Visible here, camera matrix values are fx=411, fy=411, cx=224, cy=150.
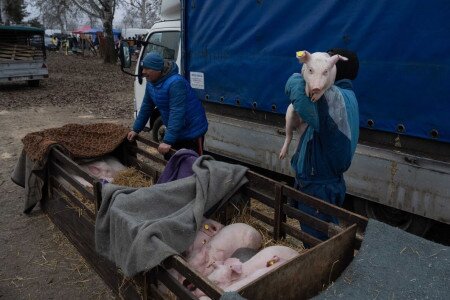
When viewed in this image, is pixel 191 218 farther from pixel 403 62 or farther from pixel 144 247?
pixel 403 62

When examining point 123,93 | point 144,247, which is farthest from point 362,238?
point 123,93

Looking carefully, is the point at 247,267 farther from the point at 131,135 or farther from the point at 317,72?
the point at 131,135

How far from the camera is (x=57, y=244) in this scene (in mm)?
4410

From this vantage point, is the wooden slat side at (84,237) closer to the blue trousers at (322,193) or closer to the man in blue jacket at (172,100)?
the man in blue jacket at (172,100)

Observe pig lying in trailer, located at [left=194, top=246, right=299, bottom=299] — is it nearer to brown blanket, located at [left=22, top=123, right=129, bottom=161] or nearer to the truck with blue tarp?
the truck with blue tarp

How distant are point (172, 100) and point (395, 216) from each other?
2672mm

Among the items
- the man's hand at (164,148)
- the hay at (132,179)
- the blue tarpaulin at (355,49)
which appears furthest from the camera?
the hay at (132,179)

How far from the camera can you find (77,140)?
197 inches

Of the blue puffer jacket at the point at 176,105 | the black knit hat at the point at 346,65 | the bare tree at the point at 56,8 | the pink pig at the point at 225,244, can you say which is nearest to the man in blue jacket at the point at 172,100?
the blue puffer jacket at the point at 176,105

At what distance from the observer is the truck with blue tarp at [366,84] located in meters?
3.56

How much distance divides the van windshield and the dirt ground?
3180 millimetres

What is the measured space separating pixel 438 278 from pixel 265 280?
0.90 metres

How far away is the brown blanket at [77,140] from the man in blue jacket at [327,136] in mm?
2737

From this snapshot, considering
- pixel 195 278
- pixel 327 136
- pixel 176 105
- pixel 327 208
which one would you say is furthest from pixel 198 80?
pixel 195 278
